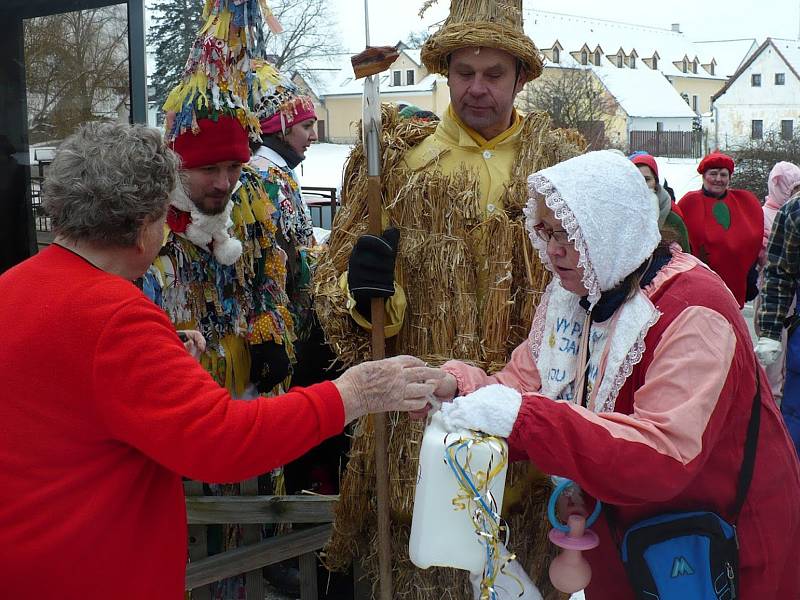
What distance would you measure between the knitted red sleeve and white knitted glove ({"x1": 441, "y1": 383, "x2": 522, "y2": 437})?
418mm

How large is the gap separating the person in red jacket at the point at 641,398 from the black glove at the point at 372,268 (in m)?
0.57

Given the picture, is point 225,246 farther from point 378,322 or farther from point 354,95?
point 354,95

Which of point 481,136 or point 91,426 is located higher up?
point 481,136

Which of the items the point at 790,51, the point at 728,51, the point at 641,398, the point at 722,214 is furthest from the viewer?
the point at 728,51

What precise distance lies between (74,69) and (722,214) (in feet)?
17.1

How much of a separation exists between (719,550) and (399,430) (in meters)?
1.22

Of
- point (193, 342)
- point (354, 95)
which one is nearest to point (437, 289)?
point (193, 342)

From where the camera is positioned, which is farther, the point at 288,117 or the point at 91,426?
the point at 288,117

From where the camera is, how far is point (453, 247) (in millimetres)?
2848

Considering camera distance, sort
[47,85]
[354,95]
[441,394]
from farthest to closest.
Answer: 1. [354,95]
2. [47,85]
3. [441,394]

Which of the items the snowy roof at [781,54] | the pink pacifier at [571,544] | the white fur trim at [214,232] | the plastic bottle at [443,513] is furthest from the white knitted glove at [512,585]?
the snowy roof at [781,54]

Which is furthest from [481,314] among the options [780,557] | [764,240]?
[764,240]

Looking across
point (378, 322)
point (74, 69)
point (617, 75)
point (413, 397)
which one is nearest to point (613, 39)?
point (617, 75)

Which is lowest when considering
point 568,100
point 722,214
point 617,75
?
point 722,214
